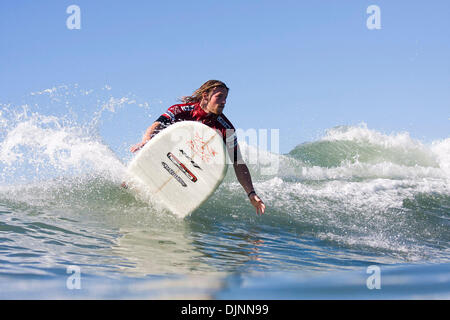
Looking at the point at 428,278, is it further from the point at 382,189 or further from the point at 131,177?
the point at 382,189

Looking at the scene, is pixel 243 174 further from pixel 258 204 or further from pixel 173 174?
pixel 173 174

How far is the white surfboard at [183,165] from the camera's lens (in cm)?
471

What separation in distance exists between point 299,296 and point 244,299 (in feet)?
0.98

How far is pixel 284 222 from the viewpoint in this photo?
5.40 meters

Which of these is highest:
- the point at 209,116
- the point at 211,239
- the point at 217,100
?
the point at 217,100

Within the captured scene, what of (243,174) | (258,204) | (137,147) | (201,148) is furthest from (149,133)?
(258,204)

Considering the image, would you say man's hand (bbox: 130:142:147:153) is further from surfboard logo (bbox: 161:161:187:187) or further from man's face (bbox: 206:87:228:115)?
man's face (bbox: 206:87:228:115)

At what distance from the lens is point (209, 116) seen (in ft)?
16.4

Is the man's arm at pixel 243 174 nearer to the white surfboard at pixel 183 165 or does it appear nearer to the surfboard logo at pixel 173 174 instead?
the white surfboard at pixel 183 165

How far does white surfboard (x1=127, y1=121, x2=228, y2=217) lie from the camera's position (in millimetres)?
4715

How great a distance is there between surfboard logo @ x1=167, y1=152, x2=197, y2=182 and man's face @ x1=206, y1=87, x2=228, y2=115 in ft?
2.32

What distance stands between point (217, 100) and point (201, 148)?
2.00ft

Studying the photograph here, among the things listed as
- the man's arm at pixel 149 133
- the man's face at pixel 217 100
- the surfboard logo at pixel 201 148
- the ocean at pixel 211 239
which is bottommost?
the ocean at pixel 211 239

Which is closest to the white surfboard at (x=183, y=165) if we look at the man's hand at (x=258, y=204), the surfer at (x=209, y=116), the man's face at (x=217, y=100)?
the surfer at (x=209, y=116)
